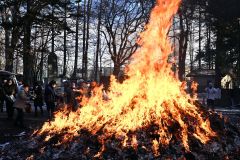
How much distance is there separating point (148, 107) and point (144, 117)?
18.8 inches

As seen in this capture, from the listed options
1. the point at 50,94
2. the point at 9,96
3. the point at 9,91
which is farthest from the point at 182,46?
the point at 9,96

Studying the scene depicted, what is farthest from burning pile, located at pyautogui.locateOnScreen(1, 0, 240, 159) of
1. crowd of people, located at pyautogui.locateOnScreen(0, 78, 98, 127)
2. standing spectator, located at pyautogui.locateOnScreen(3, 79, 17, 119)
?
standing spectator, located at pyautogui.locateOnScreen(3, 79, 17, 119)

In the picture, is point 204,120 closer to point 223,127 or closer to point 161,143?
point 223,127

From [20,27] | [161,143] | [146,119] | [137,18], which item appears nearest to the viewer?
[161,143]

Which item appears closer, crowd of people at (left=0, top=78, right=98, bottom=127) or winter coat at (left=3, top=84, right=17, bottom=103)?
crowd of people at (left=0, top=78, right=98, bottom=127)

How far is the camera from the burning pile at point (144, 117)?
11.1 meters

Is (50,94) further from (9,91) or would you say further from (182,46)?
(182,46)

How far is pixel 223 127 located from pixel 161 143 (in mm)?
2690

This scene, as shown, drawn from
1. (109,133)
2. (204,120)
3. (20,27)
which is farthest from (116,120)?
(20,27)

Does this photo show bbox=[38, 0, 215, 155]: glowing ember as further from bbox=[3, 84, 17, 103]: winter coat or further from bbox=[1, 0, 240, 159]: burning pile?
bbox=[3, 84, 17, 103]: winter coat

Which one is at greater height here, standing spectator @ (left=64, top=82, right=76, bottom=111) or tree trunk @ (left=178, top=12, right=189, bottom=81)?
tree trunk @ (left=178, top=12, right=189, bottom=81)

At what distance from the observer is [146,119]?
1199 cm

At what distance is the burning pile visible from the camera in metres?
11.1

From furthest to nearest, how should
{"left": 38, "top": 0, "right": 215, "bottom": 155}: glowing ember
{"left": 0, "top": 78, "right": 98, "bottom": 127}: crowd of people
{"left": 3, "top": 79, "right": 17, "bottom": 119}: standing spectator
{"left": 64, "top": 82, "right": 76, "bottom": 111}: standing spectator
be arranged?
{"left": 64, "top": 82, "right": 76, "bottom": 111}: standing spectator → {"left": 3, "top": 79, "right": 17, "bottom": 119}: standing spectator → {"left": 0, "top": 78, "right": 98, "bottom": 127}: crowd of people → {"left": 38, "top": 0, "right": 215, "bottom": 155}: glowing ember
